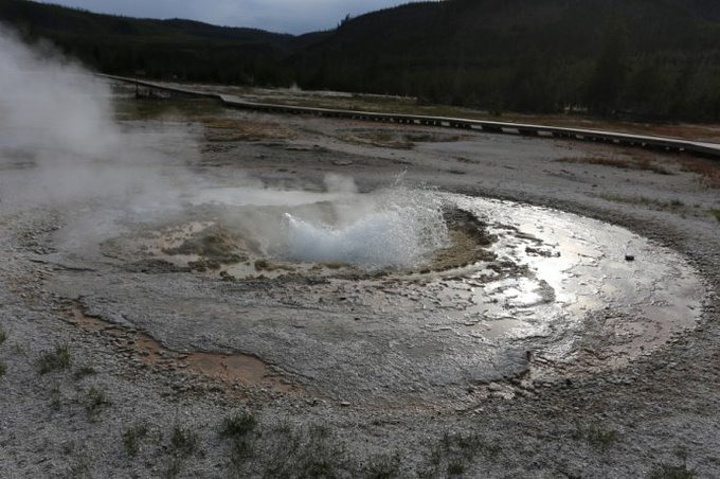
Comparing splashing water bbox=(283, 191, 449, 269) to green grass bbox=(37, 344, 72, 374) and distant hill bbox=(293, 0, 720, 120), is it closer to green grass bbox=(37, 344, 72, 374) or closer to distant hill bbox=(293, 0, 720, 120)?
green grass bbox=(37, 344, 72, 374)

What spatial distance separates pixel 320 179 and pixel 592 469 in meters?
10.1

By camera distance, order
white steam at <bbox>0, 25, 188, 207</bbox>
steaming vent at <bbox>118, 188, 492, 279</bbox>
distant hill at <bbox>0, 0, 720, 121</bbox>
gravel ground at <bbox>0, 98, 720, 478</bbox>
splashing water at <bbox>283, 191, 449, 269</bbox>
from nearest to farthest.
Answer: gravel ground at <bbox>0, 98, 720, 478</bbox>, steaming vent at <bbox>118, 188, 492, 279</bbox>, splashing water at <bbox>283, 191, 449, 269</bbox>, white steam at <bbox>0, 25, 188, 207</bbox>, distant hill at <bbox>0, 0, 720, 121</bbox>

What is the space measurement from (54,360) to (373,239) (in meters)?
4.87

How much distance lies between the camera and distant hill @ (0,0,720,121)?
41.2 metres

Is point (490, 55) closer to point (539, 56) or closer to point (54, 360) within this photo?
point (539, 56)

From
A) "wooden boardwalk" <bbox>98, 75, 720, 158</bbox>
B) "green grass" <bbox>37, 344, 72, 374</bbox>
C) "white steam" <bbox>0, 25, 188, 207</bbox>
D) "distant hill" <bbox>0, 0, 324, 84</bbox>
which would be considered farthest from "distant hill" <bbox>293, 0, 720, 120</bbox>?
"green grass" <bbox>37, 344, 72, 374</bbox>

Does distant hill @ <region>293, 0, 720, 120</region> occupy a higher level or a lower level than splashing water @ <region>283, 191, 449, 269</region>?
higher

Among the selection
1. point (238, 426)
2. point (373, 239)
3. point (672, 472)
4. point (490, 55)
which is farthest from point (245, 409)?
point (490, 55)

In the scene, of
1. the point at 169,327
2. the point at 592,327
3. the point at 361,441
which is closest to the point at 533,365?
the point at 592,327

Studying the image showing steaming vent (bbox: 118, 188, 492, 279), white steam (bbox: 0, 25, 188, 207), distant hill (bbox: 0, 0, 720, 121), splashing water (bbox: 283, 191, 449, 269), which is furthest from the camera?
distant hill (bbox: 0, 0, 720, 121)

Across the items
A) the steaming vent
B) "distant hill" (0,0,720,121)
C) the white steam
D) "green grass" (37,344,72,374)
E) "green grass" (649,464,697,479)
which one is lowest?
"green grass" (649,464,697,479)

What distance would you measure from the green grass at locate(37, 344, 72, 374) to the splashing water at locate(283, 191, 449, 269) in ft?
11.5

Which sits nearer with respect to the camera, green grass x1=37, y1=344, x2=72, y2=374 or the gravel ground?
the gravel ground

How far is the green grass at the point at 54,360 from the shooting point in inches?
182
